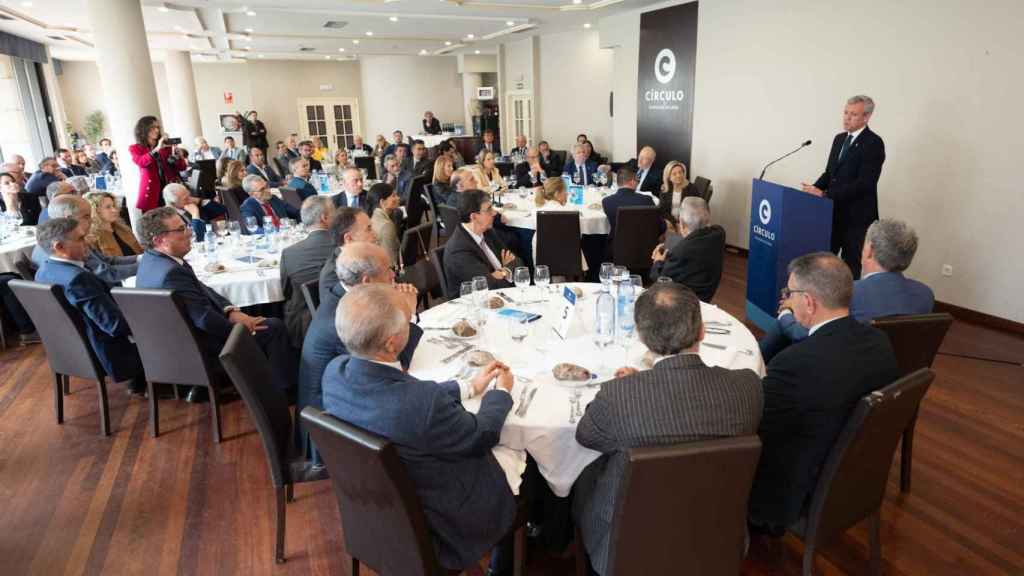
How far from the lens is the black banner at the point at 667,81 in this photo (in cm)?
879

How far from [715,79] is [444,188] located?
4057 mm

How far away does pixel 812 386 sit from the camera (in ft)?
6.77

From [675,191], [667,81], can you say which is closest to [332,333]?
[675,191]

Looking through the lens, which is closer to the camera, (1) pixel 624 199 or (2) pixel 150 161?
(1) pixel 624 199

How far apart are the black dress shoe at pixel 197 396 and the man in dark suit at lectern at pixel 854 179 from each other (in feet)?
16.5

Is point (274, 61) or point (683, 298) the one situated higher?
point (274, 61)

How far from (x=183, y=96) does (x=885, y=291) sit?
17.2 meters

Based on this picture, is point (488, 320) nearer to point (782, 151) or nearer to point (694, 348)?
point (694, 348)

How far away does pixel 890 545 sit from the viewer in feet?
9.13

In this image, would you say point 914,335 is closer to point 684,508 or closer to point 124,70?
point 684,508

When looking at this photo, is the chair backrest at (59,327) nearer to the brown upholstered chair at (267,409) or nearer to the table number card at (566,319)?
the brown upholstered chair at (267,409)

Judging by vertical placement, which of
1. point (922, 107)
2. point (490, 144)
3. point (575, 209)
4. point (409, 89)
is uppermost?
point (409, 89)

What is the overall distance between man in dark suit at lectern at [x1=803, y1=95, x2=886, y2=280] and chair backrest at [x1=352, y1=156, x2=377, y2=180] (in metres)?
8.71

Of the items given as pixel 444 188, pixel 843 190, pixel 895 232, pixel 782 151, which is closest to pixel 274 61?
pixel 444 188
